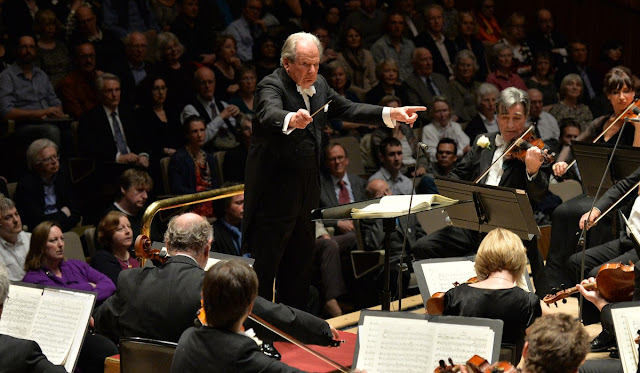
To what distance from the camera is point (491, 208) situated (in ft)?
15.0

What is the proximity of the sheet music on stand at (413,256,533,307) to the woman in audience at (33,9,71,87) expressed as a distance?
12.3 feet

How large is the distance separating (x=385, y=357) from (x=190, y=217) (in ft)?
2.99

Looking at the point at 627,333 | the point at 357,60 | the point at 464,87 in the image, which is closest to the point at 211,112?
the point at 357,60

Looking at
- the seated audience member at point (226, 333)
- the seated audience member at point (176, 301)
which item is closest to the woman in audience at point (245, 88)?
the seated audience member at point (176, 301)

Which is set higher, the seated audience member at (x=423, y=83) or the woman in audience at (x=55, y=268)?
the seated audience member at (x=423, y=83)

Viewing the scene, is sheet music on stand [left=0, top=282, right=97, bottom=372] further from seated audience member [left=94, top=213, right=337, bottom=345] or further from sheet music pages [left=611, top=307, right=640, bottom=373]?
sheet music pages [left=611, top=307, right=640, bottom=373]

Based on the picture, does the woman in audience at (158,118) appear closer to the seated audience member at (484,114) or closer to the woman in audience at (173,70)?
the woman in audience at (173,70)

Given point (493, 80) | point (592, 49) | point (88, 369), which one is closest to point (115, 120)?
point (88, 369)

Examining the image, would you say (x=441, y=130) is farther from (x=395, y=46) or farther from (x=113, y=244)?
(x=113, y=244)

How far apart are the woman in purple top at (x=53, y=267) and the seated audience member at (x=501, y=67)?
4860mm

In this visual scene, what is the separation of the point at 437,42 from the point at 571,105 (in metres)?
1.42

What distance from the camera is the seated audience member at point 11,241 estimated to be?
5.09m

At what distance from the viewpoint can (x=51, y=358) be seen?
12.3 feet

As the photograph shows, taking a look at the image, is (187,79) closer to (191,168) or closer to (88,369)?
(191,168)
